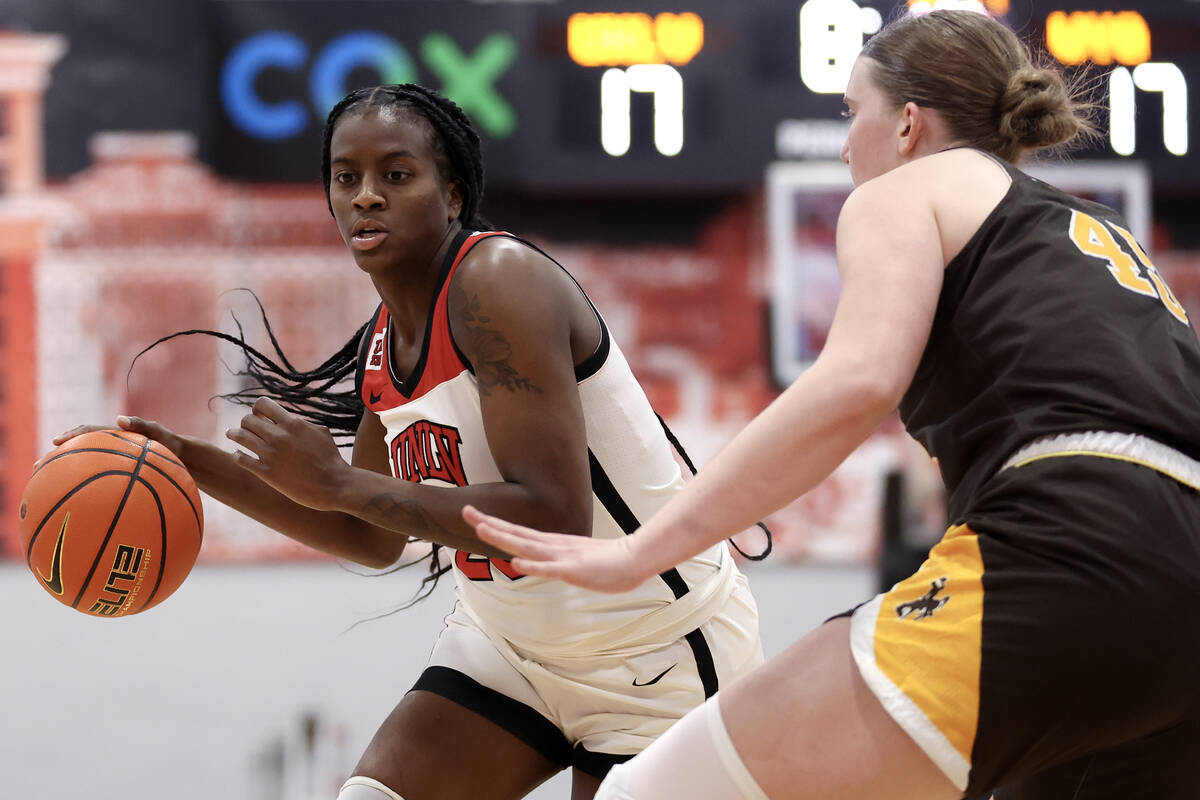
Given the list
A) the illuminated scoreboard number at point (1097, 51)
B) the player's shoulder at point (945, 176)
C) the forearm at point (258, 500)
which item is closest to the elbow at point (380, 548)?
the forearm at point (258, 500)

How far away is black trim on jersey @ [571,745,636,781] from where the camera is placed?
196 centimetres

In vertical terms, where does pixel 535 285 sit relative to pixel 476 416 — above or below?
above

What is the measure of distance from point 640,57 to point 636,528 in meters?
4.83

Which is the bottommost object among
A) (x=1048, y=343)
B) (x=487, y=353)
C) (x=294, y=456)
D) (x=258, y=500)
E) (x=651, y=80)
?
(x=258, y=500)

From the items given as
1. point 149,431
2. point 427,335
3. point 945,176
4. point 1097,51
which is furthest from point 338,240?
point 945,176

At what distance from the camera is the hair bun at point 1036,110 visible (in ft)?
5.03

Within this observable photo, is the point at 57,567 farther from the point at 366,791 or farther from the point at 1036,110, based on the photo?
the point at 1036,110

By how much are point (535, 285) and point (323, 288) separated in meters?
6.31

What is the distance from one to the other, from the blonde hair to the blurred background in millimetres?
2299

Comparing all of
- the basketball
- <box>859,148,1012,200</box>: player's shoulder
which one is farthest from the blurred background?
<box>859,148,1012,200</box>: player's shoulder

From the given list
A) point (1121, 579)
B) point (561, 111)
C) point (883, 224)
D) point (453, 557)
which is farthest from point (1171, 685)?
point (561, 111)

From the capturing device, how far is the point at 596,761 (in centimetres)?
197

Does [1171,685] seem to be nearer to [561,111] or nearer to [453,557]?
[453,557]

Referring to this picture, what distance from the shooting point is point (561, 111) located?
6496mm
